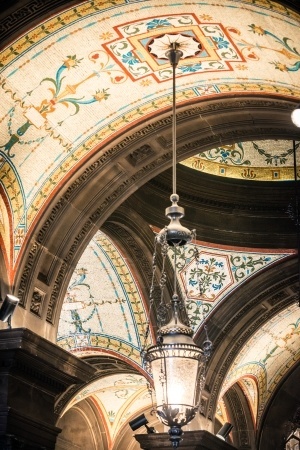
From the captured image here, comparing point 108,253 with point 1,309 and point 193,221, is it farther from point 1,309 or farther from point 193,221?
point 1,309

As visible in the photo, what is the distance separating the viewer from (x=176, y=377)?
685 centimetres

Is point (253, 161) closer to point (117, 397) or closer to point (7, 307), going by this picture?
point (117, 397)

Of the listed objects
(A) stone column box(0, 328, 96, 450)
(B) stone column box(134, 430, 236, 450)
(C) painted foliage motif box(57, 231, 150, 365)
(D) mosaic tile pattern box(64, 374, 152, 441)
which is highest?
(D) mosaic tile pattern box(64, 374, 152, 441)

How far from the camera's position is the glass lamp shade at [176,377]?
673 cm

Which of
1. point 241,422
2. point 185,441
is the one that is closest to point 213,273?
point 185,441

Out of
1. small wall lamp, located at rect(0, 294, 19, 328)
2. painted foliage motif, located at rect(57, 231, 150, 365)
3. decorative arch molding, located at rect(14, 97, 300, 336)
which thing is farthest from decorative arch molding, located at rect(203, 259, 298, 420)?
small wall lamp, located at rect(0, 294, 19, 328)

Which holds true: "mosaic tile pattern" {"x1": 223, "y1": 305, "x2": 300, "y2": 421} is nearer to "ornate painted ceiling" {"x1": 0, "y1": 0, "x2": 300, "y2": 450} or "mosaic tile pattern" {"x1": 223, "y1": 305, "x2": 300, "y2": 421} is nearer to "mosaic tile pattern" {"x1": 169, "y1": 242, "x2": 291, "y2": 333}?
"mosaic tile pattern" {"x1": 169, "y1": 242, "x2": 291, "y2": 333}

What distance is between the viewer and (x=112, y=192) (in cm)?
884

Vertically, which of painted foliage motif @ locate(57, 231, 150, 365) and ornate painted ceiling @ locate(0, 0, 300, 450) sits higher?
painted foliage motif @ locate(57, 231, 150, 365)

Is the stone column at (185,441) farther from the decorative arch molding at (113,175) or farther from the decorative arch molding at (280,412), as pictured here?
the decorative arch molding at (280,412)

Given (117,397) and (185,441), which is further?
(117,397)

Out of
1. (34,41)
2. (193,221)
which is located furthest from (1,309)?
(193,221)

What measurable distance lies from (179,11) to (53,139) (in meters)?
1.76

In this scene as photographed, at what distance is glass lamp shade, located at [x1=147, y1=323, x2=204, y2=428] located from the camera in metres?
6.73
